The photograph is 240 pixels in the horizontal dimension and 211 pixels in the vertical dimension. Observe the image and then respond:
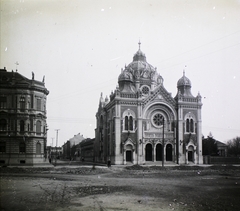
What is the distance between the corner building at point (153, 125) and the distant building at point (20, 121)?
12.5m

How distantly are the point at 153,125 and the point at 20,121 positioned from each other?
71.5 ft

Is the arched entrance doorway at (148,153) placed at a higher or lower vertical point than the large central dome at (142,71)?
lower

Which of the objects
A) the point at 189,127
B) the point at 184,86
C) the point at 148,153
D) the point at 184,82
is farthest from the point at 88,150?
the point at 189,127

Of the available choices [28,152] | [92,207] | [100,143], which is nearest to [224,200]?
[92,207]

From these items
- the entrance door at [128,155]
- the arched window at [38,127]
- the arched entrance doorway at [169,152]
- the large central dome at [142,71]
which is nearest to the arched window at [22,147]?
the arched window at [38,127]

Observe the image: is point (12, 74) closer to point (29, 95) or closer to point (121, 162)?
point (29, 95)

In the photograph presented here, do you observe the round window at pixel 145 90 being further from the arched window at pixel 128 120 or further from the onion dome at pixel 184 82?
the arched window at pixel 128 120

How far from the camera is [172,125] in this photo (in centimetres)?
5206

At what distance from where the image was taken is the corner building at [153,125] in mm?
48812

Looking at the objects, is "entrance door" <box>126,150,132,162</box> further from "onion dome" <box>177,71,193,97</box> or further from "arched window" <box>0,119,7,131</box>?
"arched window" <box>0,119,7,131</box>

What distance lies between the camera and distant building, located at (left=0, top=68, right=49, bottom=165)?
136 ft

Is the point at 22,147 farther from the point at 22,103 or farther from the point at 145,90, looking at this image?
the point at 145,90

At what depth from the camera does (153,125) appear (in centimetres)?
5094

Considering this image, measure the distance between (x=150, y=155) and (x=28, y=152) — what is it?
784 inches
